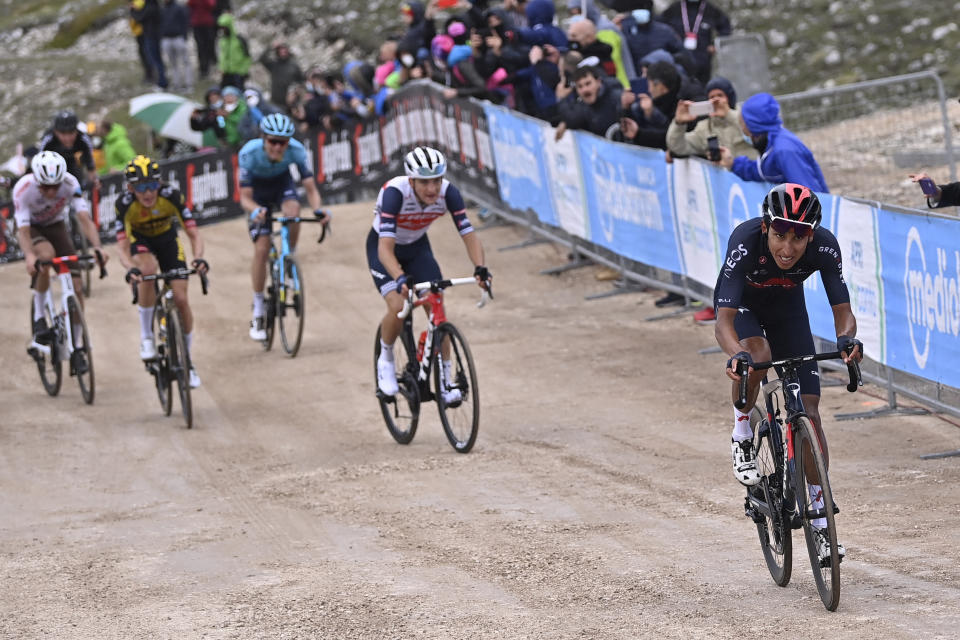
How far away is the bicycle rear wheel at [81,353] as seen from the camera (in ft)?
42.8

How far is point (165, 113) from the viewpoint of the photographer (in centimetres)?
2347

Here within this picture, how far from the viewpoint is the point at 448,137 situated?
20.4 meters

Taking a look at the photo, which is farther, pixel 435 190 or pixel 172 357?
pixel 172 357

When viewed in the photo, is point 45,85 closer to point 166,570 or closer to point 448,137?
point 448,137

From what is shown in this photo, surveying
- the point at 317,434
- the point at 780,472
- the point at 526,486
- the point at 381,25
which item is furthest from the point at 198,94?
the point at 780,472

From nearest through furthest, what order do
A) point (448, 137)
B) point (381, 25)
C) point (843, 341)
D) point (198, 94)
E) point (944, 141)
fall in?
1. point (843, 341)
2. point (944, 141)
3. point (448, 137)
4. point (198, 94)
5. point (381, 25)

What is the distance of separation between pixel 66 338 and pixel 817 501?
8.86 m

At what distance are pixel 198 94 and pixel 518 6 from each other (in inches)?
471

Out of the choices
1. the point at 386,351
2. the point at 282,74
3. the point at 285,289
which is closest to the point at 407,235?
the point at 386,351

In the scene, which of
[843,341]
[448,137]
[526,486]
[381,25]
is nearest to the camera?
[843,341]

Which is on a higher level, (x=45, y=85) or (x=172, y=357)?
(x=45, y=85)

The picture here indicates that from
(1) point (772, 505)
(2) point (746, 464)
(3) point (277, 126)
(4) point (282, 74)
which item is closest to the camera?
(1) point (772, 505)

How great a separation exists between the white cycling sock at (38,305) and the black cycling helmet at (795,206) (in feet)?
30.0

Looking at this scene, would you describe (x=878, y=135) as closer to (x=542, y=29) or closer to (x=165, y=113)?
(x=542, y=29)
